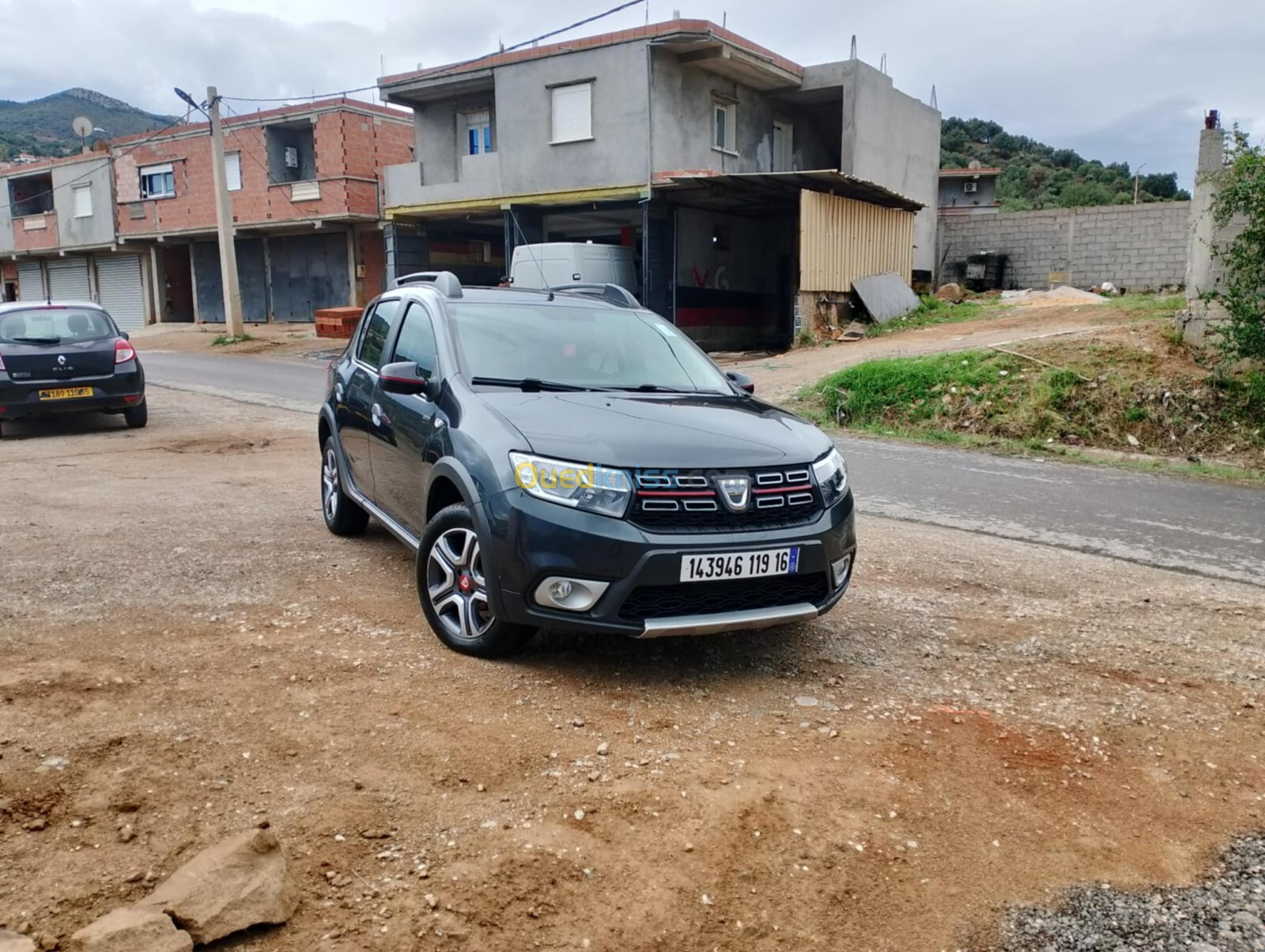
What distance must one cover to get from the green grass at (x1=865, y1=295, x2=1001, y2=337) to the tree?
850cm

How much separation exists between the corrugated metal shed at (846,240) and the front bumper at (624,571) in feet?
58.0

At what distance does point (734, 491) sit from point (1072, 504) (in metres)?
5.56

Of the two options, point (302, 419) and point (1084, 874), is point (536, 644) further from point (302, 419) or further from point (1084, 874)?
point (302, 419)

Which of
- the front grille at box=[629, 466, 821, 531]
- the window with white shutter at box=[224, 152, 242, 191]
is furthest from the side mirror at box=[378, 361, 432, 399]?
the window with white shutter at box=[224, 152, 242, 191]

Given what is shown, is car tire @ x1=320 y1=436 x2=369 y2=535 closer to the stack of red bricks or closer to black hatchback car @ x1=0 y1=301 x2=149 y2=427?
black hatchback car @ x1=0 y1=301 x2=149 y2=427

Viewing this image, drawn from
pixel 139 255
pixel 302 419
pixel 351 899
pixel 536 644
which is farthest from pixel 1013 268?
pixel 139 255

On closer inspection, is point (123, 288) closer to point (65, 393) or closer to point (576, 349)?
point (65, 393)

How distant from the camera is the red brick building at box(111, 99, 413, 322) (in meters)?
30.6

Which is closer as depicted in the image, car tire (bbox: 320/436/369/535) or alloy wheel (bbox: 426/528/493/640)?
alloy wheel (bbox: 426/528/493/640)

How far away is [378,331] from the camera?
610 cm

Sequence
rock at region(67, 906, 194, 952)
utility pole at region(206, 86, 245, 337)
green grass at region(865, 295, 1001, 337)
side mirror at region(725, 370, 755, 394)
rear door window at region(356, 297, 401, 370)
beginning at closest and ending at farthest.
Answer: rock at region(67, 906, 194, 952)
side mirror at region(725, 370, 755, 394)
rear door window at region(356, 297, 401, 370)
green grass at region(865, 295, 1001, 337)
utility pole at region(206, 86, 245, 337)

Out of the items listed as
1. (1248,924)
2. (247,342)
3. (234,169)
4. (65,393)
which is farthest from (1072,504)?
(234,169)

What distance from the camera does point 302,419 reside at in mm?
12992

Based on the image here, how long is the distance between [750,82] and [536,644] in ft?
76.2
